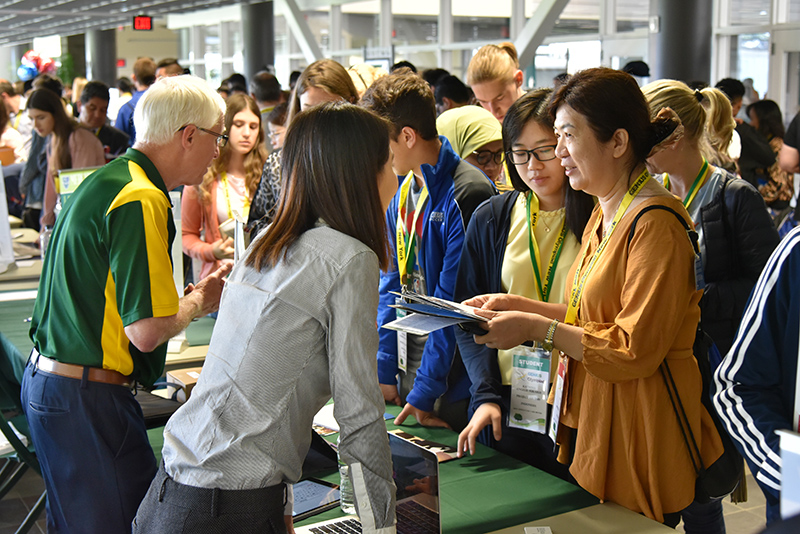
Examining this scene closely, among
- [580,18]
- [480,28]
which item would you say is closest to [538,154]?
[580,18]

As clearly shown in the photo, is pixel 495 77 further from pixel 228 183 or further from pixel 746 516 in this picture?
pixel 746 516

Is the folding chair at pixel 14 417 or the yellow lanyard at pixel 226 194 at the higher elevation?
the yellow lanyard at pixel 226 194

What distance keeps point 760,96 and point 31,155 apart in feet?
26.9

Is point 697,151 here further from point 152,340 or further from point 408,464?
point 152,340

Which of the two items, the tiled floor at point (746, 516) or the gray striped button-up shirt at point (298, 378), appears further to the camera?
the tiled floor at point (746, 516)

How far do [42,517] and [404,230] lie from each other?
7.84ft

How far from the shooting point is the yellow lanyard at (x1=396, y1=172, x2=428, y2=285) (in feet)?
7.69

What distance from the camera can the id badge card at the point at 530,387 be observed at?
182cm

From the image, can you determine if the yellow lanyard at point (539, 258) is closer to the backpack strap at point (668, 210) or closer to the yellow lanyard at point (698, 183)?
the backpack strap at point (668, 210)

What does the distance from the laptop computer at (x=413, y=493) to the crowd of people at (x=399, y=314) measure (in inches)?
10.5

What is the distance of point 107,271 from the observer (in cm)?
174

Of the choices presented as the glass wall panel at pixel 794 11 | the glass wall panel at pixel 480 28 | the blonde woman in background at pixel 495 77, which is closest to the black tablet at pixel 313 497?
the blonde woman in background at pixel 495 77

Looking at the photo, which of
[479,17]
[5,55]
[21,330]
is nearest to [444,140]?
[21,330]

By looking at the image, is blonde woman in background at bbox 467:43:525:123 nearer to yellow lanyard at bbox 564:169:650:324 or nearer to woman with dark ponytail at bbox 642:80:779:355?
woman with dark ponytail at bbox 642:80:779:355
